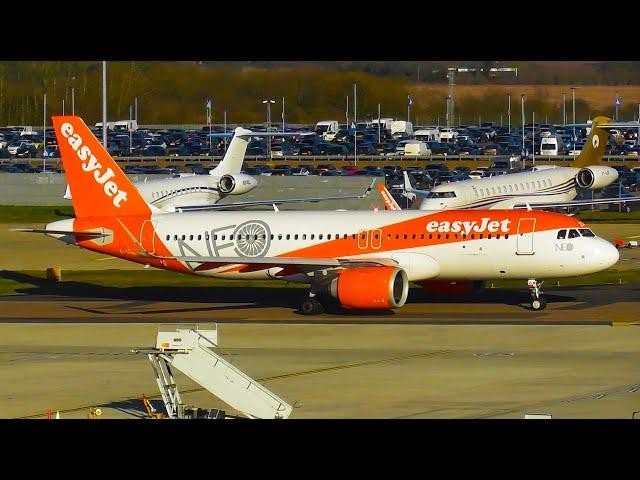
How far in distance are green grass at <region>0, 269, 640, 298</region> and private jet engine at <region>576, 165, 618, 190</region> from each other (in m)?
26.1

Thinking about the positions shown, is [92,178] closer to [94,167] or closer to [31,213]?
[94,167]

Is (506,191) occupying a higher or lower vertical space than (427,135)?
lower

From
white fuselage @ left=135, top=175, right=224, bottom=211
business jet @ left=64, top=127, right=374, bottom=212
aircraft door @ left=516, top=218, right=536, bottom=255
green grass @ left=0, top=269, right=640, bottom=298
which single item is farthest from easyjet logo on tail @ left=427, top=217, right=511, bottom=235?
white fuselage @ left=135, top=175, right=224, bottom=211

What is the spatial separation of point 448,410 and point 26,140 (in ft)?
483

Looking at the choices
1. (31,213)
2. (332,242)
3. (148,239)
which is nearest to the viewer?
(332,242)

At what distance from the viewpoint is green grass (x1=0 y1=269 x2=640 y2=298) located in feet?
185

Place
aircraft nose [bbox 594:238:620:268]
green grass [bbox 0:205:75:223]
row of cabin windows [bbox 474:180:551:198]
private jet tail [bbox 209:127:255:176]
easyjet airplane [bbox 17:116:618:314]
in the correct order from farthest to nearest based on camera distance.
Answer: green grass [bbox 0:205:75:223], private jet tail [bbox 209:127:255:176], row of cabin windows [bbox 474:180:551:198], easyjet airplane [bbox 17:116:618:314], aircraft nose [bbox 594:238:620:268]

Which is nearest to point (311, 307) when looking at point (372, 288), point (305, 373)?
point (372, 288)

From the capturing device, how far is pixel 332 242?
48.3 metres

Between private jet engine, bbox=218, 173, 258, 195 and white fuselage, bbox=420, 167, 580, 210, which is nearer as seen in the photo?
white fuselage, bbox=420, 167, 580, 210

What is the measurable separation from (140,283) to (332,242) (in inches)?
558

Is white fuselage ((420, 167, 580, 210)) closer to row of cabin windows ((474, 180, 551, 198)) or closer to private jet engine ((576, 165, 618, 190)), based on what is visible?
row of cabin windows ((474, 180, 551, 198))
